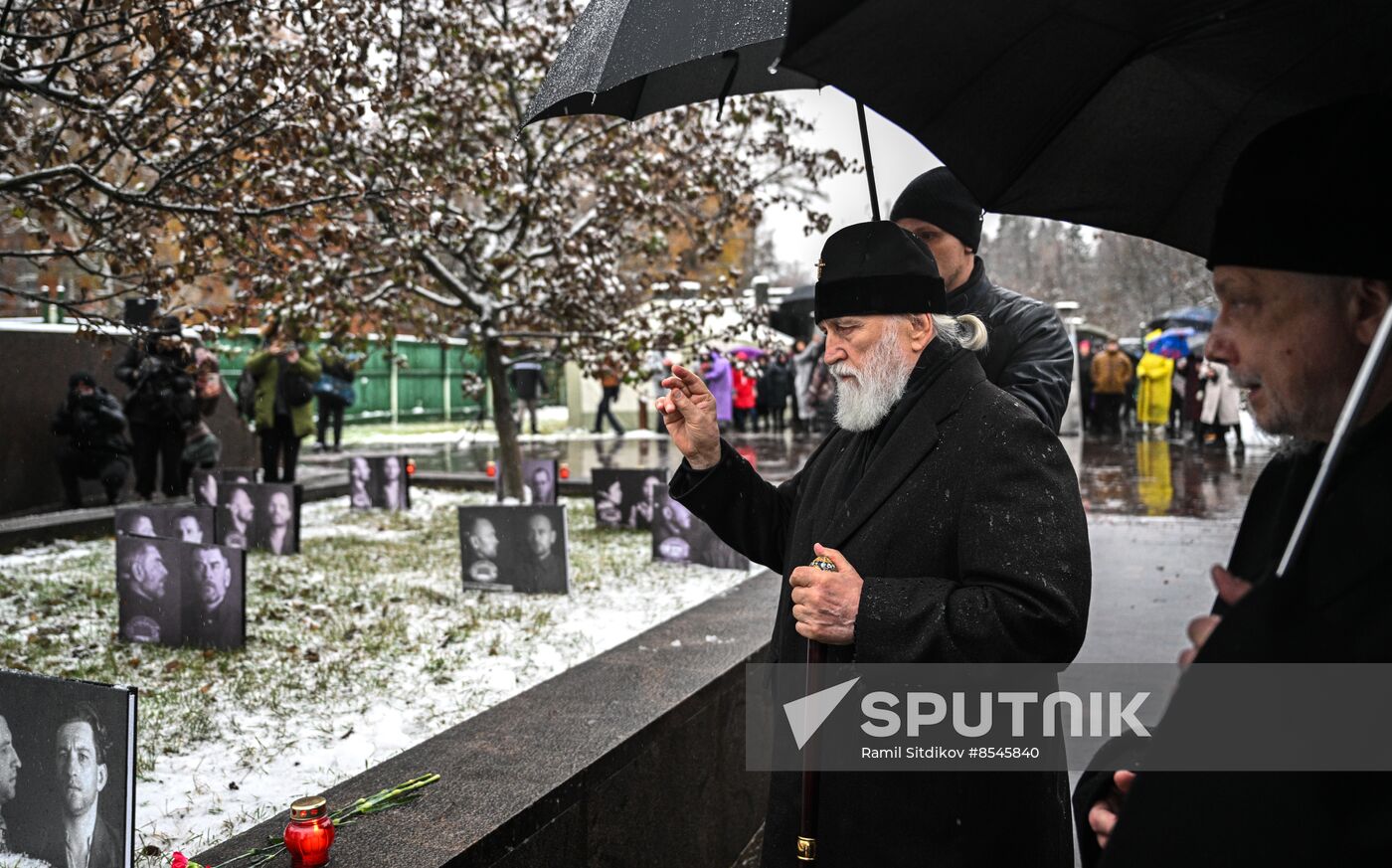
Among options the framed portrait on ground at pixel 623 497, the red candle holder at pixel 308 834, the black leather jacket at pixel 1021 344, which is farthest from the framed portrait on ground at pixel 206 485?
the black leather jacket at pixel 1021 344

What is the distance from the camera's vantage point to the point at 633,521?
9891 millimetres

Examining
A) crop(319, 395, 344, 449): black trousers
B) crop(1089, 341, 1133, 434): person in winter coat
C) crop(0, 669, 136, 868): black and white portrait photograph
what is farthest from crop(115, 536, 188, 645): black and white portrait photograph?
crop(1089, 341, 1133, 434): person in winter coat

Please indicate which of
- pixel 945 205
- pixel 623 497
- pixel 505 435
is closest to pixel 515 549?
pixel 623 497

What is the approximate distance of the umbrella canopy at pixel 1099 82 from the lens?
180cm

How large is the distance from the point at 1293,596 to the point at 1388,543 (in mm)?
110

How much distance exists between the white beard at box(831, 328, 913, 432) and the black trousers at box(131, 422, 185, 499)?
1063 cm

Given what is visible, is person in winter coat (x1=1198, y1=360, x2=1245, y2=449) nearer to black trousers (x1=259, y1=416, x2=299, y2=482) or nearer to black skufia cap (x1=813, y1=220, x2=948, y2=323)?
black trousers (x1=259, y1=416, x2=299, y2=482)

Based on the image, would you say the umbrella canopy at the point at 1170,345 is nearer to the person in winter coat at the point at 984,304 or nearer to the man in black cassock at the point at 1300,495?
the person in winter coat at the point at 984,304

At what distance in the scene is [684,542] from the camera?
26.7 feet

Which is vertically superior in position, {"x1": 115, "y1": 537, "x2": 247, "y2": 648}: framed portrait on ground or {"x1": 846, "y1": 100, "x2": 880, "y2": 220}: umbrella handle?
{"x1": 846, "y1": 100, "x2": 880, "y2": 220}: umbrella handle

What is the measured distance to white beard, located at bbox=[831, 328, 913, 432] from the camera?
7.94 ft

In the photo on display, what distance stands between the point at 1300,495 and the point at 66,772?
244 centimetres

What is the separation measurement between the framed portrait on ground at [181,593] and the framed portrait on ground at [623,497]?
455 cm

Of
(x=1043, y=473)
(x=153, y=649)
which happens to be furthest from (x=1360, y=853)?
(x=153, y=649)
